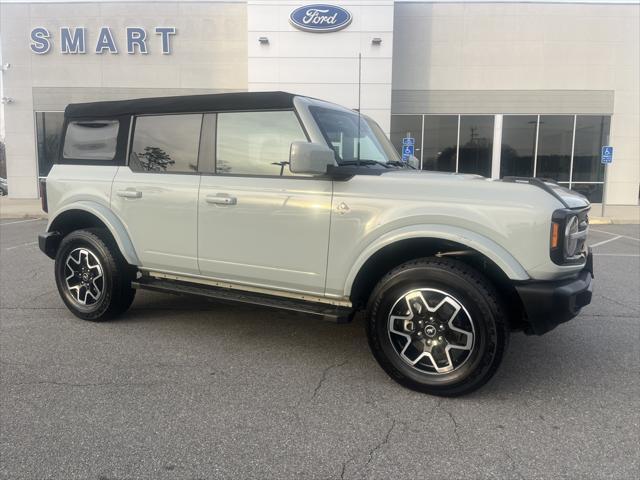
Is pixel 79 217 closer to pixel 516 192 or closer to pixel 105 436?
pixel 105 436

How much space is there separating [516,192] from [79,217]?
3963 mm

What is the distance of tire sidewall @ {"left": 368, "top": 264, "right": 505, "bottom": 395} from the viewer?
3.10 m

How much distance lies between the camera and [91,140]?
474 cm

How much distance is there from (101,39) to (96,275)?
62.5 feet

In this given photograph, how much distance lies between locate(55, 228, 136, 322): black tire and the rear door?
30cm

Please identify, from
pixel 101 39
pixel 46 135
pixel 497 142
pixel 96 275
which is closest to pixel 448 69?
pixel 497 142

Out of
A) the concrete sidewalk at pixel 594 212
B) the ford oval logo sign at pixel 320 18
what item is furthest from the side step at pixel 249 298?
the ford oval logo sign at pixel 320 18

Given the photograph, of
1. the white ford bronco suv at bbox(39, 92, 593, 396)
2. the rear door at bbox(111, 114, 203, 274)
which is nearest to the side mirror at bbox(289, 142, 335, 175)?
the white ford bronco suv at bbox(39, 92, 593, 396)

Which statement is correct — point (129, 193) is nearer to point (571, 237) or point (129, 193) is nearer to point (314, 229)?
point (314, 229)

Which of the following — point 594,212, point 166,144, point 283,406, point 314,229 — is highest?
point 166,144

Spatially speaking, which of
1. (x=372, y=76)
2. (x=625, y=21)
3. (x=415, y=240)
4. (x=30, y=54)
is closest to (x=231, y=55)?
(x=372, y=76)

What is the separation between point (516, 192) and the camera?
306 centimetres

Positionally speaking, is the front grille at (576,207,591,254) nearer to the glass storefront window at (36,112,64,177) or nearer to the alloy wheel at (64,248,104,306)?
the alloy wheel at (64,248,104,306)

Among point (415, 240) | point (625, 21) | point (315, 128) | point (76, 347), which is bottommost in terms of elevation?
point (76, 347)
